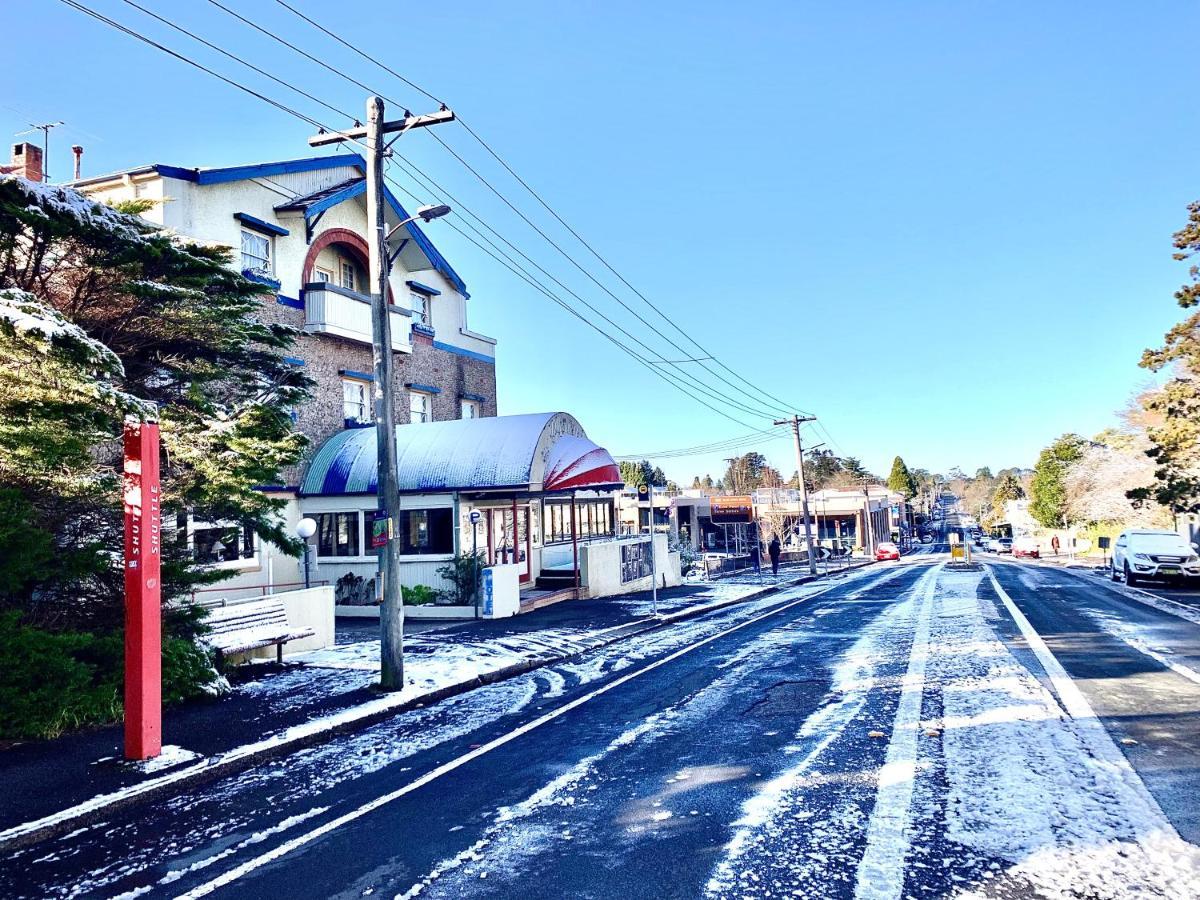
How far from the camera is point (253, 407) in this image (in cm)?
1102

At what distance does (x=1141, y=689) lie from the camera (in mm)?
9117

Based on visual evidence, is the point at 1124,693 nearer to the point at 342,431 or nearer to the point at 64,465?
the point at 64,465

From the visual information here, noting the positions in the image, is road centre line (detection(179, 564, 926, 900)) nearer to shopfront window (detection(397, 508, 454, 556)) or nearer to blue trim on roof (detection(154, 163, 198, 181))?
shopfront window (detection(397, 508, 454, 556))

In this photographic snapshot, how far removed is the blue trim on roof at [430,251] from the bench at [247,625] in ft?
51.7

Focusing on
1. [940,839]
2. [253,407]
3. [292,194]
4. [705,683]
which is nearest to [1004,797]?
[940,839]

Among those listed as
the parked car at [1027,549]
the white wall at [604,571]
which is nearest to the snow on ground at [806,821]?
the white wall at [604,571]

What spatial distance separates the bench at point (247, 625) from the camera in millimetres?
10938

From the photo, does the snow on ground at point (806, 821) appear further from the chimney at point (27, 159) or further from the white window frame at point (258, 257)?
the chimney at point (27, 159)

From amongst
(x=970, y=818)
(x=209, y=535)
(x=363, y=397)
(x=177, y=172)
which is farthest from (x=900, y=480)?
(x=970, y=818)

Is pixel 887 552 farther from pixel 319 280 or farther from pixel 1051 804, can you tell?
pixel 1051 804

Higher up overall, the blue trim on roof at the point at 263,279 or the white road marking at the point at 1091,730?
the blue trim on roof at the point at 263,279

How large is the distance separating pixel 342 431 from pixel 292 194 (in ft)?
21.7

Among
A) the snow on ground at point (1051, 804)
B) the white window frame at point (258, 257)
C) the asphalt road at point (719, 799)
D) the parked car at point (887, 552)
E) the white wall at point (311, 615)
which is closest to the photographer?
the snow on ground at point (1051, 804)

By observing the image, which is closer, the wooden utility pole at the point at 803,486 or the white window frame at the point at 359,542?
the white window frame at the point at 359,542
